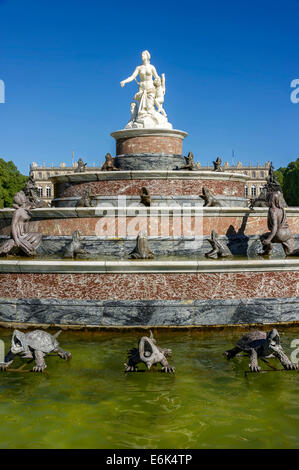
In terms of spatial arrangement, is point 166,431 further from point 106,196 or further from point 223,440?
point 106,196

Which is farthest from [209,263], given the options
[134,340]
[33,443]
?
[33,443]

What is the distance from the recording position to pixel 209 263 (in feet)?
30.3

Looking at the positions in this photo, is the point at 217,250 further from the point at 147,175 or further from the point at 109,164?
the point at 109,164

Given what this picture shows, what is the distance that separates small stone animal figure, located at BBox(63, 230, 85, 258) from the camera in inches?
433

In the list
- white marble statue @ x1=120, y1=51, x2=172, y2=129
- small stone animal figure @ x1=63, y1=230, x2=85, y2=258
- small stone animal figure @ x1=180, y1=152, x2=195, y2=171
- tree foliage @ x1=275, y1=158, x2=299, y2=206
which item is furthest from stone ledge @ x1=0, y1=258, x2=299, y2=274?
tree foliage @ x1=275, y1=158, x2=299, y2=206

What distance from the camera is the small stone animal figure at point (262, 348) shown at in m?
6.94

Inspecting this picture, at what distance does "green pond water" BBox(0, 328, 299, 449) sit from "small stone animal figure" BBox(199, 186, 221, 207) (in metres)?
6.49

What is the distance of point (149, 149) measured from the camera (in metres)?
17.5

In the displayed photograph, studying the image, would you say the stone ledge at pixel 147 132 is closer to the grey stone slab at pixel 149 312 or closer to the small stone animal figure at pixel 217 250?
the small stone animal figure at pixel 217 250

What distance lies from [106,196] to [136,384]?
28.7 feet

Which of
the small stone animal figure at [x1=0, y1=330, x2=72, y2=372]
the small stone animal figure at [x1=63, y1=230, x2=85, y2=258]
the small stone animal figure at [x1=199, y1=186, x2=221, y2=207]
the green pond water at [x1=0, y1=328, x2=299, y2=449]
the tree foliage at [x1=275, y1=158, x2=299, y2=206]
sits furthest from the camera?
the tree foliage at [x1=275, y1=158, x2=299, y2=206]

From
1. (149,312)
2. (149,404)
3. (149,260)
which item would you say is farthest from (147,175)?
(149,404)

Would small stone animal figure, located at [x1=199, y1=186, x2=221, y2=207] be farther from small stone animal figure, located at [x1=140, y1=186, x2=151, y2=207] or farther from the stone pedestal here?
the stone pedestal
